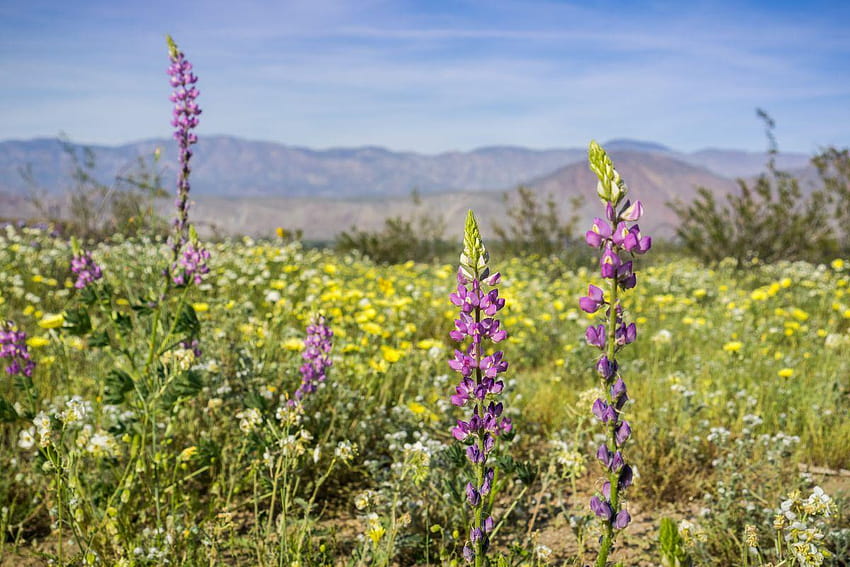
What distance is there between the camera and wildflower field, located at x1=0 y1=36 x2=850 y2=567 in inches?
62.1

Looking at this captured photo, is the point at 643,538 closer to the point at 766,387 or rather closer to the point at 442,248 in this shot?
the point at 766,387

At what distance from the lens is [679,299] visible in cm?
671

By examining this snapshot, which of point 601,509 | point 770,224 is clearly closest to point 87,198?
point 601,509

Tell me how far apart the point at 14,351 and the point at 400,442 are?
5.78 feet

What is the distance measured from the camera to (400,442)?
3.11 m

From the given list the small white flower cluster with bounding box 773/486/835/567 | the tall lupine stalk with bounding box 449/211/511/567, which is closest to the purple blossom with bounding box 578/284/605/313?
the tall lupine stalk with bounding box 449/211/511/567

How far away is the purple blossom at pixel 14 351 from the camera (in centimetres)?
272

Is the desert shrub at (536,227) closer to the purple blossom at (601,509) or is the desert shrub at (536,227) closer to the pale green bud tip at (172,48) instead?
the pale green bud tip at (172,48)

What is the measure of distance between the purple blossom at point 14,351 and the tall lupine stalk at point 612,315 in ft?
8.19

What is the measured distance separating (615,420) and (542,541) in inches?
67.6

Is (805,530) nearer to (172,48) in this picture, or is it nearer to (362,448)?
(362,448)

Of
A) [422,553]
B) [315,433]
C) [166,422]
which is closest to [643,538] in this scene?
[422,553]

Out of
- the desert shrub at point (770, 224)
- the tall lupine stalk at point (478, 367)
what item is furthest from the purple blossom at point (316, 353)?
the desert shrub at point (770, 224)

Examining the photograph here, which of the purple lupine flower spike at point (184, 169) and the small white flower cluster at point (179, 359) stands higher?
the purple lupine flower spike at point (184, 169)
